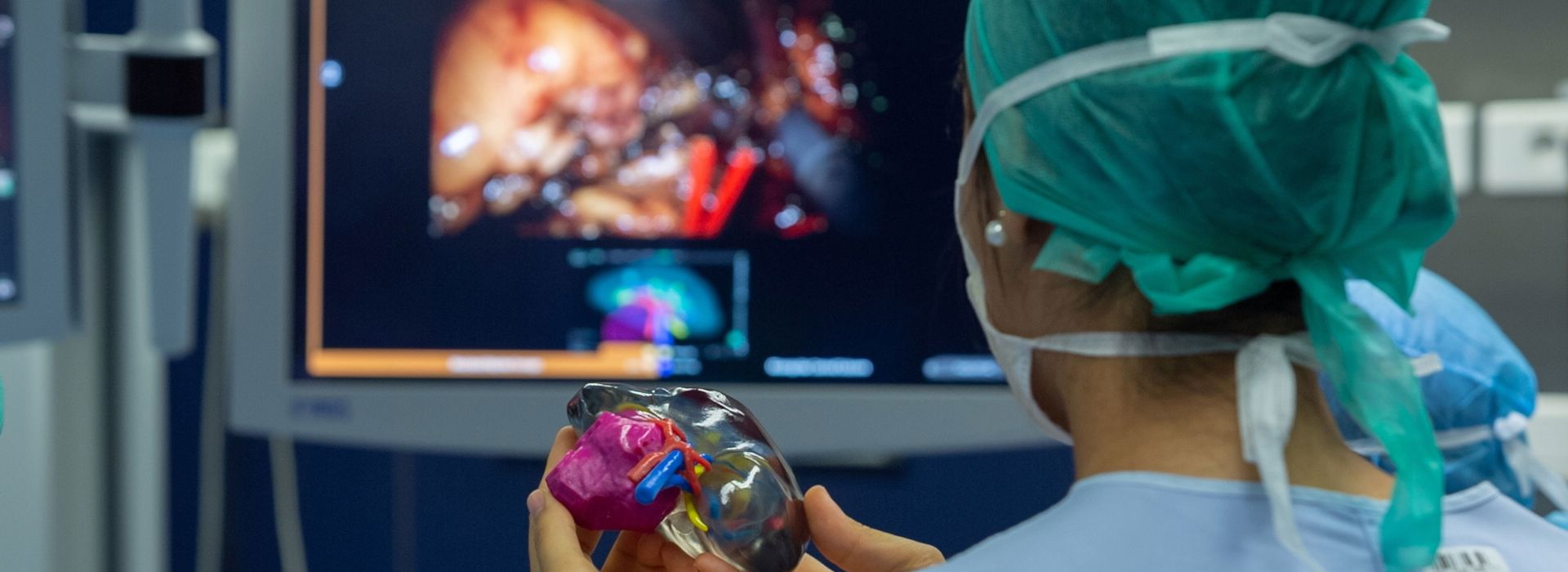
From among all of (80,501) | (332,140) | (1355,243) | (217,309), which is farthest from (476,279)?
(1355,243)

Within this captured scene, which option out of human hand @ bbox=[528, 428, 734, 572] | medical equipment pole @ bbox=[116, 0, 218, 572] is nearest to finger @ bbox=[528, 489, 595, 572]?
human hand @ bbox=[528, 428, 734, 572]

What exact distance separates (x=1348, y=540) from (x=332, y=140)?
1076 millimetres

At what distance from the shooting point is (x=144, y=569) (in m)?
1.46

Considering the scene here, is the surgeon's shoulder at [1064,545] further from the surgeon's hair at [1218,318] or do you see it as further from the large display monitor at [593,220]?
the large display monitor at [593,220]

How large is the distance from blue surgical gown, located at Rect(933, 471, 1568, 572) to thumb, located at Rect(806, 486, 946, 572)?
201 mm

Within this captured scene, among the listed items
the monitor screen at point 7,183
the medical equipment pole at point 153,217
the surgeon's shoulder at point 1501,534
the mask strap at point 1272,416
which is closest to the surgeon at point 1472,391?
the surgeon's shoulder at point 1501,534

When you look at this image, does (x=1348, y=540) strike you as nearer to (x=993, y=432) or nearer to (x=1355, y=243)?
(x=1355, y=243)

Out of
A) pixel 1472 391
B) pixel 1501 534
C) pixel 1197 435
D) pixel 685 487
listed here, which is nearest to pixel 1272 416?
pixel 1197 435

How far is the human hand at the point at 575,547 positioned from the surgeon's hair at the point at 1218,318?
0.89 ft

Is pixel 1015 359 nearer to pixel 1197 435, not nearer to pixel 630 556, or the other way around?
pixel 1197 435

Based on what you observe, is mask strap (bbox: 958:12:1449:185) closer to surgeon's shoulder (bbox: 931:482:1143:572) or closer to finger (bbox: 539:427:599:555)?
surgeon's shoulder (bbox: 931:482:1143:572)

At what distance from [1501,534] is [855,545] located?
38cm

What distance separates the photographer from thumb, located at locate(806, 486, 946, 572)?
2.79 ft

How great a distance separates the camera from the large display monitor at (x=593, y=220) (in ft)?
4.42
